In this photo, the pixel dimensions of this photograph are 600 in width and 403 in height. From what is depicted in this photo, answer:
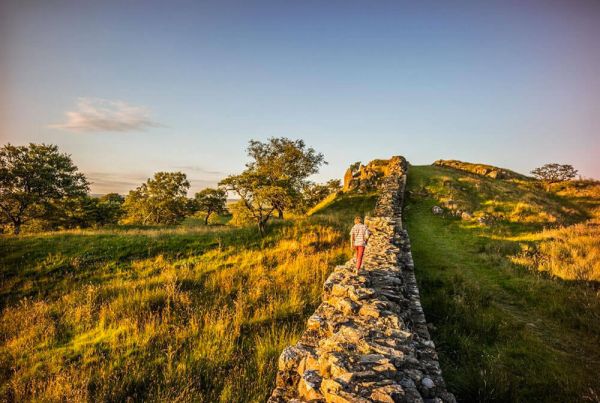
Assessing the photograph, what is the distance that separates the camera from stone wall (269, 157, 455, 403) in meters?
2.36

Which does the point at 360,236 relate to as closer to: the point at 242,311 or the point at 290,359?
the point at 242,311

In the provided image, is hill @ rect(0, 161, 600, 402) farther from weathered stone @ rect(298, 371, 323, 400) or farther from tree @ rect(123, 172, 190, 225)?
tree @ rect(123, 172, 190, 225)

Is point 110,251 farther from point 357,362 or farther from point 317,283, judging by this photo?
point 357,362

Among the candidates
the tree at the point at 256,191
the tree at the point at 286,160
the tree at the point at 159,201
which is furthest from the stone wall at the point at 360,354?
the tree at the point at 159,201

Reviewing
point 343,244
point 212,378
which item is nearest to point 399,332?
point 212,378

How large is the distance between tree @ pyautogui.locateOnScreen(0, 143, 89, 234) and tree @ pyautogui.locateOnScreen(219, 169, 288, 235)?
836 inches

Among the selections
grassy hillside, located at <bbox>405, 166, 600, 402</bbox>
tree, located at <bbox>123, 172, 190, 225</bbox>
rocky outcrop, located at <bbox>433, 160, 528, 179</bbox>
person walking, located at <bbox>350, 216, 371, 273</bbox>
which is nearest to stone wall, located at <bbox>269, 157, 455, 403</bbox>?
grassy hillside, located at <bbox>405, 166, 600, 402</bbox>

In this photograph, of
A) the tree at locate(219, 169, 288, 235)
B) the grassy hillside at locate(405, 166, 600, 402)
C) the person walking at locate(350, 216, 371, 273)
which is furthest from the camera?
the tree at locate(219, 169, 288, 235)

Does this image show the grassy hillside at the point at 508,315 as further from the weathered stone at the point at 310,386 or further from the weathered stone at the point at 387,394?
the weathered stone at the point at 310,386

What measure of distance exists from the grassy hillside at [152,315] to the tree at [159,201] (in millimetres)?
16135

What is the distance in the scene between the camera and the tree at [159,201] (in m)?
29.7

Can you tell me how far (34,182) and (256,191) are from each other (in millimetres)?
23521

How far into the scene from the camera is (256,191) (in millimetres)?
14539

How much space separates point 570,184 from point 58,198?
6066cm
